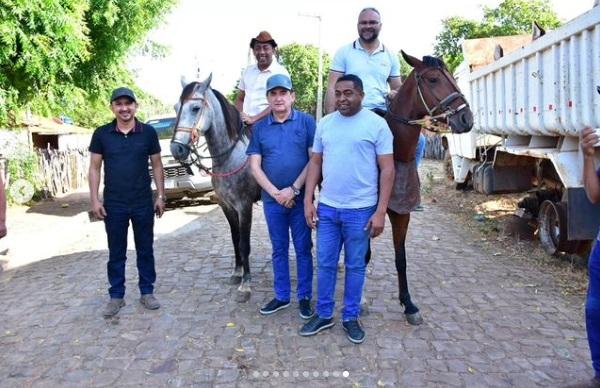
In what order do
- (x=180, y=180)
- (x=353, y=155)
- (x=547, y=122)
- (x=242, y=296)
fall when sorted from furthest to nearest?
(x=180, y=180)
(x=547, y=122)
(x=242, y=296)
(x=353, y=155)

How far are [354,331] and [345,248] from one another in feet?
2.18

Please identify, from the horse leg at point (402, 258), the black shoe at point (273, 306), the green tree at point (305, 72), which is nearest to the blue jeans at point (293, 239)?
the black shoe at point (273, 306)

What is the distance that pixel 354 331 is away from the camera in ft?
13.0

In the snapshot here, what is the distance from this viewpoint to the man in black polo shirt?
440 cm

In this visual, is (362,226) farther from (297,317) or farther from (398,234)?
(297,317)

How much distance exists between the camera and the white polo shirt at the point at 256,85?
5195 mm

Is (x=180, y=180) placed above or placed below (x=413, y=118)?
below

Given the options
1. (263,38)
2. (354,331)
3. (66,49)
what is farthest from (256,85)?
(66,49)

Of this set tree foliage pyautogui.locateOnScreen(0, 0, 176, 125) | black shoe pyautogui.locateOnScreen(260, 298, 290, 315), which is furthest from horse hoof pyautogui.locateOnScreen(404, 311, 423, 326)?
tree foliage pyautogui.locateOnScreen(0, 0, 176, 125)

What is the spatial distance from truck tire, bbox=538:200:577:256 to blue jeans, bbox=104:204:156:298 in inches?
187

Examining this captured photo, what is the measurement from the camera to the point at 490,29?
2686 cm

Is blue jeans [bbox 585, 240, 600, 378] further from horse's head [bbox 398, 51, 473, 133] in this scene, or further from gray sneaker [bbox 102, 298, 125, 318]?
gray sneaker [bbox 102, 298, 125, 318]

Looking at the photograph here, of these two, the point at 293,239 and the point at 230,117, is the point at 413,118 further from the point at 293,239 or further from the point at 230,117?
the point at 230,117

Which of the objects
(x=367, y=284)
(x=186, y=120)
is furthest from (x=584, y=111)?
(x=186, y=120)
